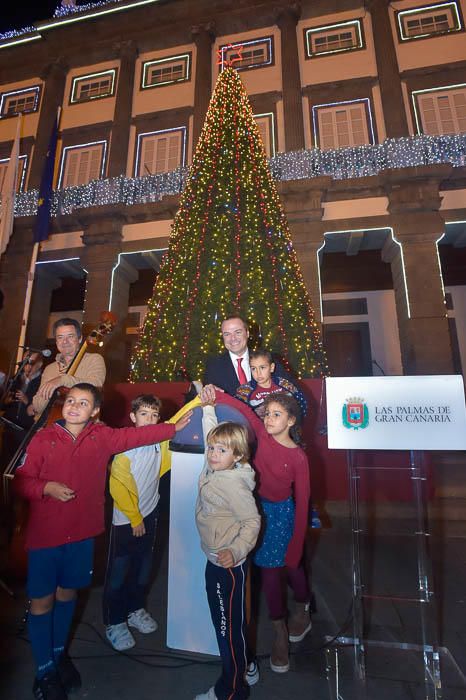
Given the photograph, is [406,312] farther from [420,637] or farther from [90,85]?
[90,85]

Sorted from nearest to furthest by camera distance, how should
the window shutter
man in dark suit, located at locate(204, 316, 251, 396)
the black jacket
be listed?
man in dark suit, located at locate(204, 316, 251, 396)
the black jacket
the window shutter

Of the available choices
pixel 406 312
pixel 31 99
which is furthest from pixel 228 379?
pixel 31 99

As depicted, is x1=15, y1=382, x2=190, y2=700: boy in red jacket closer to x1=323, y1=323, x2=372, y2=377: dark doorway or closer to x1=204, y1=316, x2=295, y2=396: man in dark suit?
x1=204, y1=316, x2=295, y2=396: man in dark suit

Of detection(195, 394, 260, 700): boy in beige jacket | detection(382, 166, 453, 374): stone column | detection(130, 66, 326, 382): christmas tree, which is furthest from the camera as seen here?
detection(382, 166, 453, 374): stone column

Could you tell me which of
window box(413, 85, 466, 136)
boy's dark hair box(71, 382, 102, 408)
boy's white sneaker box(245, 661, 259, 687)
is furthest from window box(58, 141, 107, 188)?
boy's white sneaker box(245, 661, 259, 687)

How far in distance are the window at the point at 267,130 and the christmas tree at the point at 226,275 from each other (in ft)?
19.4

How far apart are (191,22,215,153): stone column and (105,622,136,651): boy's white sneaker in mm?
13679

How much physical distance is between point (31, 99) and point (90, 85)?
269 centimetres

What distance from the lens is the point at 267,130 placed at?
12.8 m

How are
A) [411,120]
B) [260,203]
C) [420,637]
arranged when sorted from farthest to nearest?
[411,120]
[260,203]
[420,637]

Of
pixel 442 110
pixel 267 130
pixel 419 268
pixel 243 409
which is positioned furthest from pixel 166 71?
pixel 243 409

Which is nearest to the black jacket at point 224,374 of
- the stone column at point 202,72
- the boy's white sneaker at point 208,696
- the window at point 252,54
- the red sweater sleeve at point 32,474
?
the red sweater sleeve at point 32,474

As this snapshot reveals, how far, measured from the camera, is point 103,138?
560 inches

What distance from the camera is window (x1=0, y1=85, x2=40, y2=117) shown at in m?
15.5
